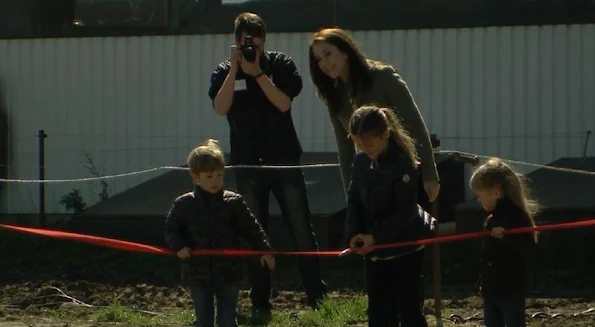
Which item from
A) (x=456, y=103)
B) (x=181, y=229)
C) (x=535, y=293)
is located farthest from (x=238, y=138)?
(x=456, y=103)

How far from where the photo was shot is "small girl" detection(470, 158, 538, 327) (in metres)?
6.09

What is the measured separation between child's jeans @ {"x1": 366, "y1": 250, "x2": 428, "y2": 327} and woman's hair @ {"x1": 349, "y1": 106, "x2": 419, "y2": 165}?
50 cm

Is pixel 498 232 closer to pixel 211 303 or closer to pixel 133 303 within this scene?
pixel 211 303

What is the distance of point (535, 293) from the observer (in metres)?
9.27

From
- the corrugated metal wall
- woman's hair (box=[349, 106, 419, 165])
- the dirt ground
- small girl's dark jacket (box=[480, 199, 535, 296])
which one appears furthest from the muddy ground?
the corrugated metal wall

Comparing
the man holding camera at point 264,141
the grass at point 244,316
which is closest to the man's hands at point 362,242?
the grass at point 244,316

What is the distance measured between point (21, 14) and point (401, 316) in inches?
417

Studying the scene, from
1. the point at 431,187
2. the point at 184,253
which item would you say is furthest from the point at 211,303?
the point at 431,187

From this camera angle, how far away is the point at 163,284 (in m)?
10.2

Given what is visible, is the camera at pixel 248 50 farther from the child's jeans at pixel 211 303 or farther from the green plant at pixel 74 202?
the green plant at pixel 74 202

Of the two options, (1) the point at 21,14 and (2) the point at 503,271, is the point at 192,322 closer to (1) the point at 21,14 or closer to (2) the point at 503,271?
(2) the point at 503,271

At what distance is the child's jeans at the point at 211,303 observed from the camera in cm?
646

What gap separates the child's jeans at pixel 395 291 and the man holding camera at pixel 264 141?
2.37 metres

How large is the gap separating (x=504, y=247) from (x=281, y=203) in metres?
2.61
